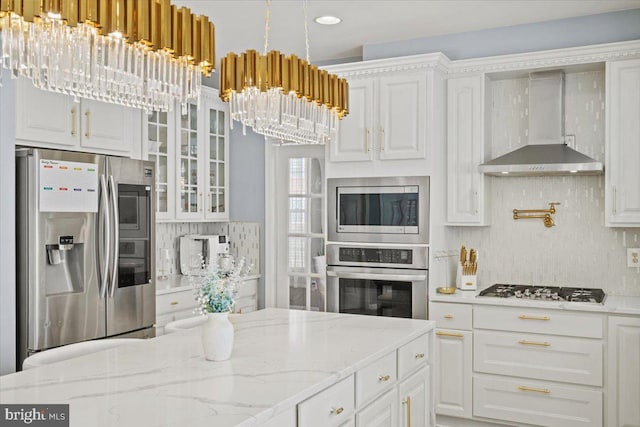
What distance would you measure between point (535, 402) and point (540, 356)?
296 mm

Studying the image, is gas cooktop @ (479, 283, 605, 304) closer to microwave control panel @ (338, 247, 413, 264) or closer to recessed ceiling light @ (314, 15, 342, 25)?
microwave control panel @ (338, 247, 413, 264)

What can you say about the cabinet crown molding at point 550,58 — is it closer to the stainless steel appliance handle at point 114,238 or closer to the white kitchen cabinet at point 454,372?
the white kitchen cabinet at point 454,372

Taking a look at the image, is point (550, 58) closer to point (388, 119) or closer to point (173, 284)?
point (388, 119)

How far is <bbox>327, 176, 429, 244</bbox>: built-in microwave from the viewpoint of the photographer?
425 centimetres

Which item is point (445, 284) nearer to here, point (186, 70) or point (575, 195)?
point (575, 195)

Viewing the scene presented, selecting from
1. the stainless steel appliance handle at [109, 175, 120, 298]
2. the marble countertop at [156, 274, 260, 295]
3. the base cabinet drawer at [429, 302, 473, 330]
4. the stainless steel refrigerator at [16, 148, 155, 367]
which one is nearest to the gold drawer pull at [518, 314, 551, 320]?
the base cabinet drawer at [429, 302, 473, 330]

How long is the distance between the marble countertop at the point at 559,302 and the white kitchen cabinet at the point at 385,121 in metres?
0.96

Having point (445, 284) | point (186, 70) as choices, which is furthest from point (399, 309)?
point (186, 70)

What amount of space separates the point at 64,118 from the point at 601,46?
10.8 feet

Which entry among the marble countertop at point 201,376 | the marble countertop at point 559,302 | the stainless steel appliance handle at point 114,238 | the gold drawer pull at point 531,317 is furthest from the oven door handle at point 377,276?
the stainless steel appliance handle at point 114,238

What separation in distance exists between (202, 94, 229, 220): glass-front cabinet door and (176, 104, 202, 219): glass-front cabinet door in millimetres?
108

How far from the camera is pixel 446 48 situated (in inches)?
178

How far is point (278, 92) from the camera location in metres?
2.59

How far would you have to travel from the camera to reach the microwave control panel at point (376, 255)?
14.1 feet
